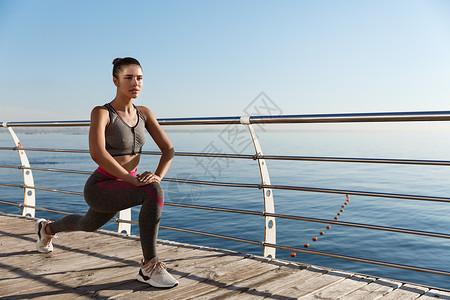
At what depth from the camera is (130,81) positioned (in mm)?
2424

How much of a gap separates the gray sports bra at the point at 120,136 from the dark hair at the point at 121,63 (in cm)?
20

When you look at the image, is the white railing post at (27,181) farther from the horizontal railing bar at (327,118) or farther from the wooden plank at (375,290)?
the wooden plank at (375,290)

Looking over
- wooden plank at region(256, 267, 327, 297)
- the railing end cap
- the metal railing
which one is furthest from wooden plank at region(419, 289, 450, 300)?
the railing end cap

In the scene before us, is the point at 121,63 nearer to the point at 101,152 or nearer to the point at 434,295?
the point at 101,152

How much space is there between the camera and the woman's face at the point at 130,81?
2.41m

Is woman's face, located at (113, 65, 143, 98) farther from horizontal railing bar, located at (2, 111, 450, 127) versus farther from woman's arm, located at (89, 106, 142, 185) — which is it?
horizontal railing bar, located at (2, 111, 450, 127)

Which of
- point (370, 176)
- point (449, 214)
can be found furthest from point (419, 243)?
point (370, 176)

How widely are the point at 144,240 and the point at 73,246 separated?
1.27m

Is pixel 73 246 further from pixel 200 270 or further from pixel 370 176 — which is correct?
pixel 370 176

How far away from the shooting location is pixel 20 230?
4.01m

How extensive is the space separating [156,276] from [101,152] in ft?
2.52

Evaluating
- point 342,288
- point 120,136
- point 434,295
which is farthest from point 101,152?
point 434,295

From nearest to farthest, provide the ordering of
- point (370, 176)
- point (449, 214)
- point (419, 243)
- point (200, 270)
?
1. point (200, 270)
2. point (419, 243)
3. point (449, 214)
4. point (370, 176)

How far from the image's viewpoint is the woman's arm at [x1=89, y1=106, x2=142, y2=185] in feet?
7.62
